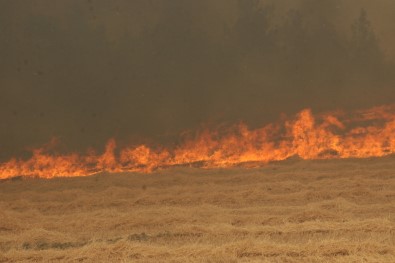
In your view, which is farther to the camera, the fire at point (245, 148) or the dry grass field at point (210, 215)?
the fire at point (245, 148)

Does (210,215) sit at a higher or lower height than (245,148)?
lower

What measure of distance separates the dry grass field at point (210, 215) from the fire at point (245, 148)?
66 cm

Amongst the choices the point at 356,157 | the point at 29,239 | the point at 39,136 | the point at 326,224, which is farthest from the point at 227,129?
the point at 29,239

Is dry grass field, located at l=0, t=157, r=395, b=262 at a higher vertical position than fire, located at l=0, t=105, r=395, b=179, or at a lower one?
lower

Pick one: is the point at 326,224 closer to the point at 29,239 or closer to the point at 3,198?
the point at 29,239

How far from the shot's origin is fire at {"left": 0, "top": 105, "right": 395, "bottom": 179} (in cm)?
818

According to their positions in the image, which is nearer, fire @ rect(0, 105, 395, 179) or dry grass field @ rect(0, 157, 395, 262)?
dry grass field @ rect(0, 157, 395, 262)

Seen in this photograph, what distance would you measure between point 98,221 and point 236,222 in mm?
1589

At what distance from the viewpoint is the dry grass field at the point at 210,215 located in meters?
4.12

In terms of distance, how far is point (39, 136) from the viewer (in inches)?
342

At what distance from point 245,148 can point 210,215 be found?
10.2ft

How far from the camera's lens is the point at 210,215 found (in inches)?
215

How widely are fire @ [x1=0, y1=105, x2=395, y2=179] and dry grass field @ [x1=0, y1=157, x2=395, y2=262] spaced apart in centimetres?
66

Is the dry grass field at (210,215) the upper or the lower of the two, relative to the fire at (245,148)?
lower
